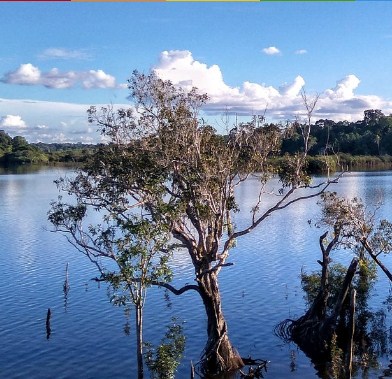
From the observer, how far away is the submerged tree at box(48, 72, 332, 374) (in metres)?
27.4

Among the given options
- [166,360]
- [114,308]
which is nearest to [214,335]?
[166,360]

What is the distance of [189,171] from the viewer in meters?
27.7

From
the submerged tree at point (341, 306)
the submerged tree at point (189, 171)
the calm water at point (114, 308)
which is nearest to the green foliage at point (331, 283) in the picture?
the submerged tree at point (341, 306)

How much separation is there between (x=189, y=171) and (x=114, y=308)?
16.5 metres

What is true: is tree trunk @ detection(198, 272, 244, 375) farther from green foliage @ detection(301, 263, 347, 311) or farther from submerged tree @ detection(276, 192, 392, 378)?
green foliage @ detection(301, 263, 347, 311)

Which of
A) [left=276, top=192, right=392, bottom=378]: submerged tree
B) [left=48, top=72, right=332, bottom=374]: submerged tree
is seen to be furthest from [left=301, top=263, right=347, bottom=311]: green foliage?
[left=48, top=72, right=332, bottom=374]: submerged tree

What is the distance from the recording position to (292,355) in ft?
107

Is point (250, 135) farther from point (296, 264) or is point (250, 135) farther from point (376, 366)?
point (296, 264)

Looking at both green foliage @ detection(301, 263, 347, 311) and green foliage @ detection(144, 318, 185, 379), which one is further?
green foliage @ detection(301, 263, 347, 311)

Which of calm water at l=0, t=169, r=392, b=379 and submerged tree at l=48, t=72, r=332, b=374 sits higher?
submerged tree at l=48, t=72, r=332, b=374

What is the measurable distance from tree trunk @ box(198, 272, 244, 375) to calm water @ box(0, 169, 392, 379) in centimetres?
207

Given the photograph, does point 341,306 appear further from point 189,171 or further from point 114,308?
point 114,308

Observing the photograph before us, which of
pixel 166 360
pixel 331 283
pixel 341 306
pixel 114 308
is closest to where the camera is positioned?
pixel 166 360

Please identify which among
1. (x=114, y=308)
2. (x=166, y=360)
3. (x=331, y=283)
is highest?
(x=331, y=283)
